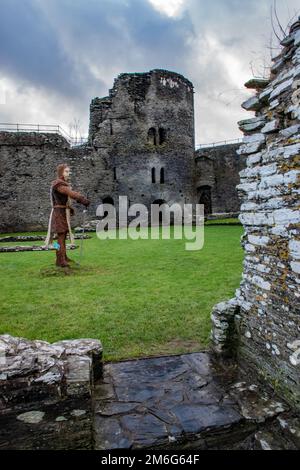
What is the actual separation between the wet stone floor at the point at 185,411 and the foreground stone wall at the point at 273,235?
0.32m

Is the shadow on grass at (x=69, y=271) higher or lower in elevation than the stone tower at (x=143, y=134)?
lower

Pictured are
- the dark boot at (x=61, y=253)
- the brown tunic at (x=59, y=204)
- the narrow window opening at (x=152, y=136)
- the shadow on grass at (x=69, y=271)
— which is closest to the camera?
the shadow on grass at (x=69, y=271)

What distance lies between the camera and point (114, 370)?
13.4ft

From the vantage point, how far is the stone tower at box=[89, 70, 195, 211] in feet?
89.6

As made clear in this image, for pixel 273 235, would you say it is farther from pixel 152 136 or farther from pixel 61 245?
pixel 152 136

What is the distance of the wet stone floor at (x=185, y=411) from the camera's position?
288 cm

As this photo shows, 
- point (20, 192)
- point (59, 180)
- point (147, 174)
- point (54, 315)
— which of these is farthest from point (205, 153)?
point (54, 315)

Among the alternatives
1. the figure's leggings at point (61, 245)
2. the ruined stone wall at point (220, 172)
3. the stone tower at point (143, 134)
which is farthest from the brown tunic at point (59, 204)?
the ruined stone wall at point (220, 172)

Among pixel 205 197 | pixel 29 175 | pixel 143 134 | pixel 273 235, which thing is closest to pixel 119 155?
pixel 143 134

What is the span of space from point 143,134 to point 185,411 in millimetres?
26318

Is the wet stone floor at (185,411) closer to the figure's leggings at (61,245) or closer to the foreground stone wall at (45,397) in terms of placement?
the foreground stone wall at (45,397)

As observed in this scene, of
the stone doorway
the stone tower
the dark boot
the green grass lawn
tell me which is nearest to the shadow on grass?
the green grass lawn

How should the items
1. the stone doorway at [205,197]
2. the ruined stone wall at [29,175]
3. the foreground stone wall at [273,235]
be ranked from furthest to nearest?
1. the stone doorway at [205,197]
2. the ruined stone wall at [29,175]
3. the foreground stone wall at [273,235]

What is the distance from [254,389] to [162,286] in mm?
3957
